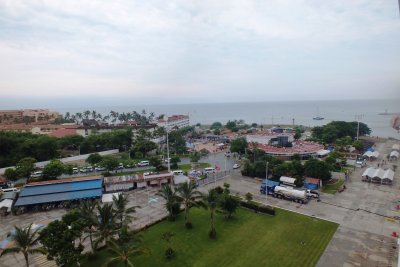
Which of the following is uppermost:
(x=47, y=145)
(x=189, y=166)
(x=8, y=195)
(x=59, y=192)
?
(x=47, y=145)

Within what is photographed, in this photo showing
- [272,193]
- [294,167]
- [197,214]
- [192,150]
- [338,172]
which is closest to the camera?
[197,214]

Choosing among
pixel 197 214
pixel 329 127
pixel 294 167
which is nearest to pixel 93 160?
pixel 197 214

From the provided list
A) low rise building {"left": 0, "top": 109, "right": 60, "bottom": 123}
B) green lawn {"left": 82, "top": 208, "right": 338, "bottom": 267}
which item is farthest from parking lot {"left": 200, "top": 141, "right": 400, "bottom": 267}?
low rise building {"left": 0, "top": 109, "right": 60, "bottom": 123}

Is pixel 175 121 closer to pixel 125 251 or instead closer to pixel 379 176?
pixel 379 176

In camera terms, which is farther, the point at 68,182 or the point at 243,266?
the point at 68,182

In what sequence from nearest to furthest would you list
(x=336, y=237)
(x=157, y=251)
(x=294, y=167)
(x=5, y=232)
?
(x=157, y=251)
(x=336, y=237)
(x=5, y=232)
(x=294, y=167)

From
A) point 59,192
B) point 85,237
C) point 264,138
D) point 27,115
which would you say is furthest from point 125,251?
point 27,115

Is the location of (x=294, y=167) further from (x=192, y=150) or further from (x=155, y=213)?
(x=192, y=150)

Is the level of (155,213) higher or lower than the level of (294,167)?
lower
